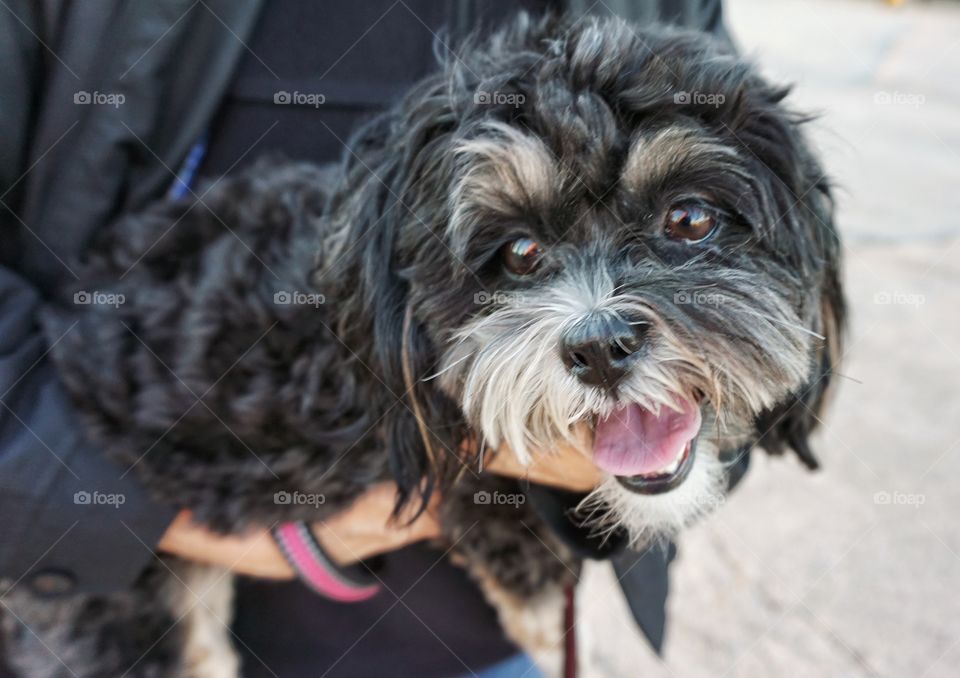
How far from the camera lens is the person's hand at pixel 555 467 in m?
2.04

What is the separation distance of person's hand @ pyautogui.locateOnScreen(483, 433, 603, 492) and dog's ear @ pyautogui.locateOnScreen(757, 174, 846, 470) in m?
0.43

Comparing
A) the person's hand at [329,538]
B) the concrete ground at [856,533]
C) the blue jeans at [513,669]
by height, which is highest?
the person's hand at [329,538]

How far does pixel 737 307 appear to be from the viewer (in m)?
1.83

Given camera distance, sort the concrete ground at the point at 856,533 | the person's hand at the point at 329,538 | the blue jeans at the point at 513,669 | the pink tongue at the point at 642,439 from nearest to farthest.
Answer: the pink tongue at the point at 642,439 < the person's hand at the point at 329,538 < the blue jeans at the point at 513,669 < the concrete ground at the point at 856,533

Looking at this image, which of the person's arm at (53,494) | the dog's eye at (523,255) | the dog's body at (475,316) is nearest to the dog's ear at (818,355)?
the dog's body at (475,316)

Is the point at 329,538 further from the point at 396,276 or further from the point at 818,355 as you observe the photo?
the point at 818,355

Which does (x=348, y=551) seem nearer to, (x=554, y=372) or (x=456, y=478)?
(x=456, y=478)

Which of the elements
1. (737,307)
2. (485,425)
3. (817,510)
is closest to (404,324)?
(485,425)

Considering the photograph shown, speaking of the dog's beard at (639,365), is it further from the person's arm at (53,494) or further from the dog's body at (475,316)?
the person's arm at (53,494)

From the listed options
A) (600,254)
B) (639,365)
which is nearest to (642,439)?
(639,365)

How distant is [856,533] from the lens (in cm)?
398

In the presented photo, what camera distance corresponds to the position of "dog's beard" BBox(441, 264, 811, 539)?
69.9 inches

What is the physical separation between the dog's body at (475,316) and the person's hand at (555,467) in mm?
71

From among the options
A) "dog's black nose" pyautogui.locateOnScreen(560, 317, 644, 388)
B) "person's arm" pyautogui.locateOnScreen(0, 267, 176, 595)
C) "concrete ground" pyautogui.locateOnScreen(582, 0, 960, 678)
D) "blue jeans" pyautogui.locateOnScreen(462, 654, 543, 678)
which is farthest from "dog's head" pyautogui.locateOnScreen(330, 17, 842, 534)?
"blue jeans" pyautogui.locateOnScreen(462, 654, 543, 678)
